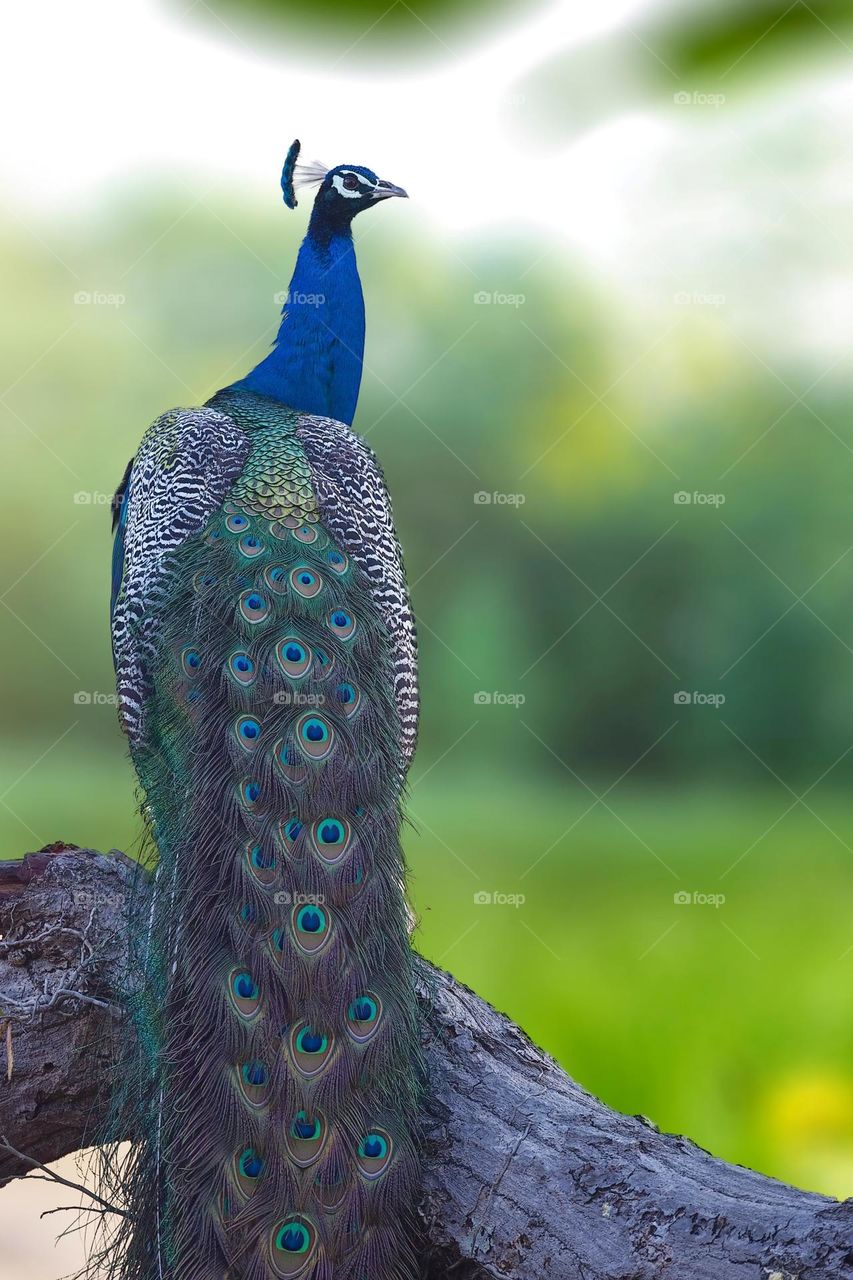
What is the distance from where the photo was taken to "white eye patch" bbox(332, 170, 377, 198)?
343cm

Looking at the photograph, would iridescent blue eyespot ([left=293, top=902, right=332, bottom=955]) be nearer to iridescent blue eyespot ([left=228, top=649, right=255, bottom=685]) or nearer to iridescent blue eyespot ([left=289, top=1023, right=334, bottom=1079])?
iridescent blue eyespot ([left=289, top=1023, right=334, bottom=1079])

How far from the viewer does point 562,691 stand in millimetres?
6887

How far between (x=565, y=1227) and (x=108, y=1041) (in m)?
0.87

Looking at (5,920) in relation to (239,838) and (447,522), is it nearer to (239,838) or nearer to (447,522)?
(239,838)

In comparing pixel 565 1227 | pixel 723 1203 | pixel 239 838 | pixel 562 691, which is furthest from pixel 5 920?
pixel 562 691

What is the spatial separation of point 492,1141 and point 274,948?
17.5 inches

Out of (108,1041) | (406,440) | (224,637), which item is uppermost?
(406,440)

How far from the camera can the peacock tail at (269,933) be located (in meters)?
1.69

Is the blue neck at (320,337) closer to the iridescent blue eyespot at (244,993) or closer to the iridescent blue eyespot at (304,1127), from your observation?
the iridescent blue eyespot at (244,993)

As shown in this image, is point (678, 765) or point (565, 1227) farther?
point (678, 765)

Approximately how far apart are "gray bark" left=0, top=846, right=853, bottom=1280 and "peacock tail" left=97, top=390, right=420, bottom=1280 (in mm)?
111

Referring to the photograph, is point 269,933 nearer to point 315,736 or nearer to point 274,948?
point 274,948

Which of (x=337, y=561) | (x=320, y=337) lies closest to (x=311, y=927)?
(x=337, y=561)

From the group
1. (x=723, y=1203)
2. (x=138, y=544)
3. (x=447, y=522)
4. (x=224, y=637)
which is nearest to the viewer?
(x=723, y=1203)
